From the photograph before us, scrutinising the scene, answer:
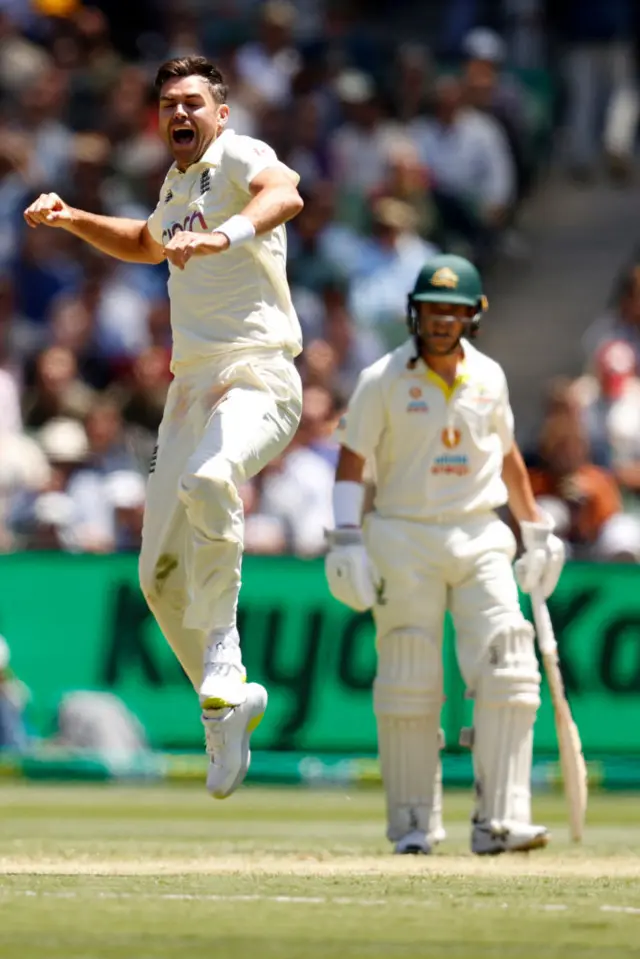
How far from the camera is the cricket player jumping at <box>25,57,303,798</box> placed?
26.0 ft

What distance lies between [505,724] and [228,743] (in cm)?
177

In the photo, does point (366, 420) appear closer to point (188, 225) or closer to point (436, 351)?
point (436, 351)

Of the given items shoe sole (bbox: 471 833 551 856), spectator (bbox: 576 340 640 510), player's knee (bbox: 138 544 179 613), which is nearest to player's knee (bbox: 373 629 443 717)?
shoe sole (bbox: 471 833 551 856)

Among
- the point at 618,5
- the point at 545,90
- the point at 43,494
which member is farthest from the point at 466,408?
the point at 618,5

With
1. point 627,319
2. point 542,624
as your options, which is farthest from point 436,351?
point 627,319

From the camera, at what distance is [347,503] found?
9.52 m

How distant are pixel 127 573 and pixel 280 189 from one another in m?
5.77

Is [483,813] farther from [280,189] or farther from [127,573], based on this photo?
[127,573]

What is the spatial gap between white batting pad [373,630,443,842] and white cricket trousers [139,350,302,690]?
3.88 ft

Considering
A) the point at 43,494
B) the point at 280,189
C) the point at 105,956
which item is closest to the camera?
the point at 105,956

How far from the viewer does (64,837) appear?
976cm

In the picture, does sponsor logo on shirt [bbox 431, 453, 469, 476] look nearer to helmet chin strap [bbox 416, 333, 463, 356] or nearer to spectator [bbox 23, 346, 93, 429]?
helmet chin strap [bbox 416, 333, 463, 356]

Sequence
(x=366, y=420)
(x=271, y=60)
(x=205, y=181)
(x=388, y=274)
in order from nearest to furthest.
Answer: (x=205, y=181)
(x=366, y=420)
(x=388, y=274)
(x=271, y=60)

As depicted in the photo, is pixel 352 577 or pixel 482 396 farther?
pixel 482 396
